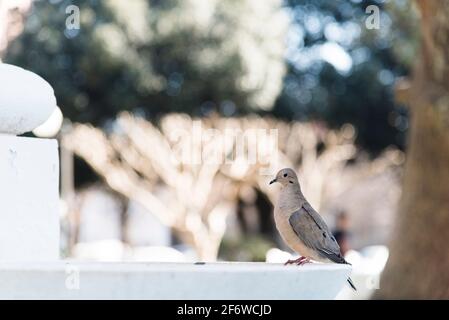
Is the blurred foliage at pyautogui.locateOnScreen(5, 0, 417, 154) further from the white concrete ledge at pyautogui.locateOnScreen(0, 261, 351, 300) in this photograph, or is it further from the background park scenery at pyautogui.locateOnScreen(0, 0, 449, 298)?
the white concrete ledge at pyautogui.locateOnScreen(0, 261, 351, 300)

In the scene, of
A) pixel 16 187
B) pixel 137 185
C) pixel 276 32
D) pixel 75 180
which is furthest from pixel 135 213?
pixel 16 187

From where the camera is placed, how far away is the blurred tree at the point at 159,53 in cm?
2264

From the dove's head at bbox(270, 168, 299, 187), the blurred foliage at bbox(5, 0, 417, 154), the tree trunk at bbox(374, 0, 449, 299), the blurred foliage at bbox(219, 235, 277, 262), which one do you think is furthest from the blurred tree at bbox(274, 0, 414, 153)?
the dove's head at bbox(270, 168, 299, 187)

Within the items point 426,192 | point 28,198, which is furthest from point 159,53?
point 28,198

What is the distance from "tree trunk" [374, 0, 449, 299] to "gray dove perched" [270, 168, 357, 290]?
19.8 feet

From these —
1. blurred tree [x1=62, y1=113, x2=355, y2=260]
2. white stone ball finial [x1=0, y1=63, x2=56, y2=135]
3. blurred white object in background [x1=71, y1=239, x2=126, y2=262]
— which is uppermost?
white stone ball finial [x1=0, y1=63, x2=56, y2=135]

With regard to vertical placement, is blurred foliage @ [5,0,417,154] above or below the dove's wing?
above

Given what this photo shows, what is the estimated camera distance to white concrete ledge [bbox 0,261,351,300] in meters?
2.74

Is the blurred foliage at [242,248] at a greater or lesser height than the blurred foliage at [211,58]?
lesser

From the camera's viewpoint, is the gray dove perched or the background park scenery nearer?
the gray dove perched

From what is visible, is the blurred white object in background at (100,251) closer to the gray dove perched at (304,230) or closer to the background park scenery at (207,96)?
the background park scenery at (207,96)

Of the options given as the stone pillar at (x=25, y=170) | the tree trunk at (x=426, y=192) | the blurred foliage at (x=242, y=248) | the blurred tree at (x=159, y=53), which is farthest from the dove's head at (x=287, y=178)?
the blurred tree at (x=159, y=53)

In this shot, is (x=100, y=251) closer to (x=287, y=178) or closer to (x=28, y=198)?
(x=28, y=198)
